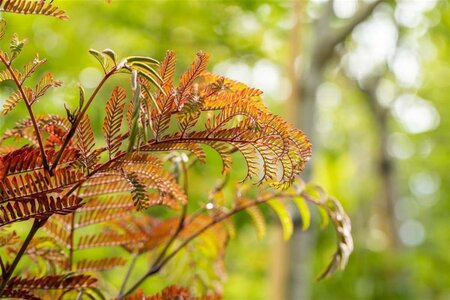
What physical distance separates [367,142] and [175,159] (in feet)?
34.0

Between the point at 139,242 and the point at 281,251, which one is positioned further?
the point at 281,251

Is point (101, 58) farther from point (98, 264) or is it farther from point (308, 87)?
point (308, 87)

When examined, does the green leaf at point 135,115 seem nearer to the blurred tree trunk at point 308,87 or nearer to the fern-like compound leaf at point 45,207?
the fern-like compound leaf at point 45,207

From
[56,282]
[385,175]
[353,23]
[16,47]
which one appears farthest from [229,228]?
[385,175]

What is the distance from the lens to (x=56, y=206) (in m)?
0.60

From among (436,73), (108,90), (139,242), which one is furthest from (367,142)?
(139,242)

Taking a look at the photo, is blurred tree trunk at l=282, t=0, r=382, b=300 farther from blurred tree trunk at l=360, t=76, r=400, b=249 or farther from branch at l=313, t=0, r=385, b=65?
blurred tree trunk at l=360, t=76, r=400, b=249

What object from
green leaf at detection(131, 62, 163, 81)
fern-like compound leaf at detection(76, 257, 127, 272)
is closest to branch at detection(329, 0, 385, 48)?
fern-like compound leaf at detection(76, 257, 127, 272)

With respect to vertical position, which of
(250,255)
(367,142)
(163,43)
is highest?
(163,43)

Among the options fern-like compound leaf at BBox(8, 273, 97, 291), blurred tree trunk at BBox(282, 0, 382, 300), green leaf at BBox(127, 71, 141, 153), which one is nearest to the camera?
green leaf at BBox(127, 71, 141, 153)

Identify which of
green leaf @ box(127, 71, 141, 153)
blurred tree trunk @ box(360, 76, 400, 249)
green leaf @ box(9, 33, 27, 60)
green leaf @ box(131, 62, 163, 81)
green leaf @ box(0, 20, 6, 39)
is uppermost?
green leaf @ box(0, 20, 6, 39)

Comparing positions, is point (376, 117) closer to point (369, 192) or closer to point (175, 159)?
point (369, 192)

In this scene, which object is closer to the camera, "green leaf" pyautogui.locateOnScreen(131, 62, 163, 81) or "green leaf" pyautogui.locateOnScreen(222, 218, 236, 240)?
"green leaf" pyautogui.locateOnScreen(131, 62, 163, 81)

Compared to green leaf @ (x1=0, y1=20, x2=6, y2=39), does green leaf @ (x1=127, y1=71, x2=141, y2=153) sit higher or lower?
lower
